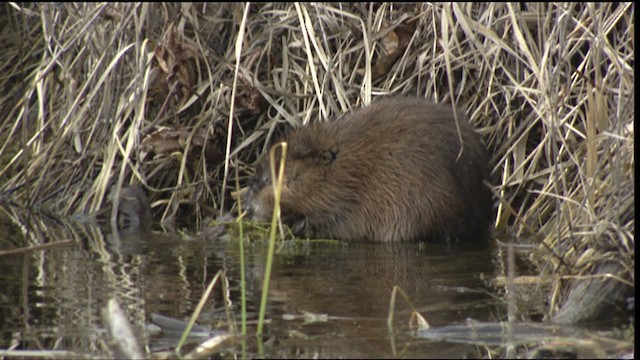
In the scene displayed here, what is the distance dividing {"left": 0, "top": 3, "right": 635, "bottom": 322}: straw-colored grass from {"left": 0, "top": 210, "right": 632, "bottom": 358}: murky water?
0.66 metres

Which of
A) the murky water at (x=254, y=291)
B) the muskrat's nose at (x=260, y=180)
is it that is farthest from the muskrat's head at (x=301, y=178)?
the murky water at (x=254, y=291)

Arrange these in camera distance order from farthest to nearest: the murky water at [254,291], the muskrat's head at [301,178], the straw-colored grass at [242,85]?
the muskrat's head at [301,178] → the straw-colored grass at [242,85] → the murky water at [254,291]

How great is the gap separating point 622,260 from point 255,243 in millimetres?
2427

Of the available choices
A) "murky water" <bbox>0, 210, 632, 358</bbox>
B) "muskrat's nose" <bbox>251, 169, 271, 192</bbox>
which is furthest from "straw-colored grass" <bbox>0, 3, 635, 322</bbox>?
"murky water" <bbox>0, 210, 632, 358</bbox>

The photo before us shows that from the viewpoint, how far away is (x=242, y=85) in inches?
257

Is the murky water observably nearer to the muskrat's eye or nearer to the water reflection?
the water reflection

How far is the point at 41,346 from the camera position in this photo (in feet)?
11.8

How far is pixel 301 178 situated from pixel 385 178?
0.51 m

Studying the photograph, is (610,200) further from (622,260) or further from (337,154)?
(337,154)

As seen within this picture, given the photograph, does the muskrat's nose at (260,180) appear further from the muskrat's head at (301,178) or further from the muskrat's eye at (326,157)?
the muskrat's eye at (326,157)

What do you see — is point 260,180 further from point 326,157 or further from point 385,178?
point 385,178

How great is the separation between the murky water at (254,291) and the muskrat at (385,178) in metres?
0.17

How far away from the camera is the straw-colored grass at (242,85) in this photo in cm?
587

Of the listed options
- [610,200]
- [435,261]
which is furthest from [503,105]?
[610,200]
